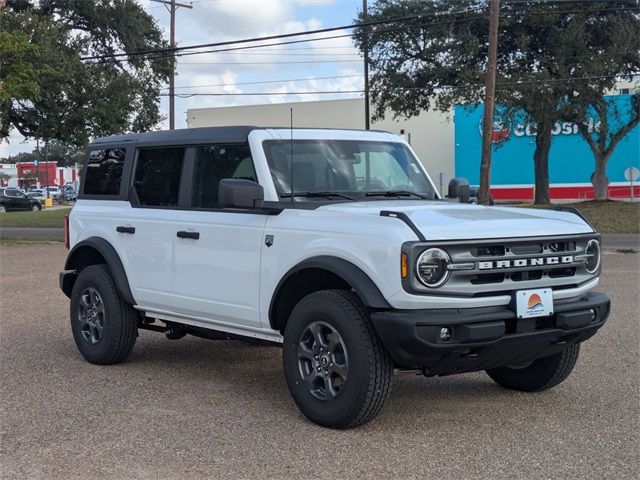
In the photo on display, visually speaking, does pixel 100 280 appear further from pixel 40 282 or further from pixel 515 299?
pixel 40 282

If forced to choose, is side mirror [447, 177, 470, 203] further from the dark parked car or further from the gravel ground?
the dark parked car

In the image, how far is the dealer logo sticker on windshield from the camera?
5121 mm

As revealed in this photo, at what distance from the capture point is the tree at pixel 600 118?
32031 millimetres

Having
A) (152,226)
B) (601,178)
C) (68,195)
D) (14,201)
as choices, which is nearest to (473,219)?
(152,226)

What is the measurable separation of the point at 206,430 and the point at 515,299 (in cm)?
213

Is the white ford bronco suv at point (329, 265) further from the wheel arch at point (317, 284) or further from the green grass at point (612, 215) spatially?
the green grass at point (612, 215)

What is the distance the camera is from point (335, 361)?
17.5 feet

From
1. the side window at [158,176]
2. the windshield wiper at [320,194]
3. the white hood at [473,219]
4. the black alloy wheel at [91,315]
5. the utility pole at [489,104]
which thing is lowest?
the black alloy wheel at [91,315]

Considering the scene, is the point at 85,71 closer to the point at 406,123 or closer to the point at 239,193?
the point at 239,193

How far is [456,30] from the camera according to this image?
108 ft

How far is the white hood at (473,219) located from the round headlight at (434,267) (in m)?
0.09

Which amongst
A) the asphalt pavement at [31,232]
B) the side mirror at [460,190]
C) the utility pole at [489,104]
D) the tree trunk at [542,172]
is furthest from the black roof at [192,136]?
the tree trunk at [542,172]

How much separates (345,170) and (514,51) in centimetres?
2908

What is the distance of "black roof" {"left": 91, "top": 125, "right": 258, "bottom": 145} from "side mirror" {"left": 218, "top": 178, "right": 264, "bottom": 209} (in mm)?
675
